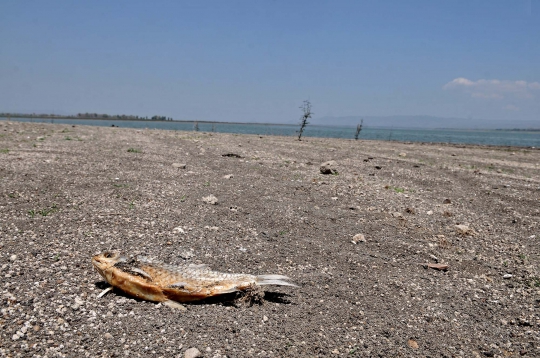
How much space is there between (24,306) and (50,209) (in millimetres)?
3796

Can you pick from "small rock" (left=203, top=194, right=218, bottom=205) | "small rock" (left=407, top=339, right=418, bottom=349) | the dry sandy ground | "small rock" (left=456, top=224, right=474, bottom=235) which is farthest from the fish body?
"small rock" (left=456, top=224, right=474, bottom=235)

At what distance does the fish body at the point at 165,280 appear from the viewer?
4.43 meters

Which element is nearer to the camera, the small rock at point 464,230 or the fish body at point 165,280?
the fish body at point 165,280

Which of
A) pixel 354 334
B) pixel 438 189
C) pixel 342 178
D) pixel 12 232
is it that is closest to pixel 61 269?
pixel 12 232

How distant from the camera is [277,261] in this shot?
5.94 m

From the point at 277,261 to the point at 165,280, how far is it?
6.62 ft

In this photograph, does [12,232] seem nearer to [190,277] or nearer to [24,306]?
[24,306]

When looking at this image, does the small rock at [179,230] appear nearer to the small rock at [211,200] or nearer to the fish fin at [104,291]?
the small rock at [211,200]

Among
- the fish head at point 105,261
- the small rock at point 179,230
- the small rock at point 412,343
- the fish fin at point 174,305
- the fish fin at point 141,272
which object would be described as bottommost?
the small rock at point 412,343

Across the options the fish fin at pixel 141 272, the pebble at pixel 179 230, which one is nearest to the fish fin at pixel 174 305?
the fish fin at pixel 141 272

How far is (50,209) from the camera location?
7.46m

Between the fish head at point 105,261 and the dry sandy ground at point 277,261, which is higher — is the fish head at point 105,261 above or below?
above

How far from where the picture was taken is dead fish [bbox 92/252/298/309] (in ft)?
14.5

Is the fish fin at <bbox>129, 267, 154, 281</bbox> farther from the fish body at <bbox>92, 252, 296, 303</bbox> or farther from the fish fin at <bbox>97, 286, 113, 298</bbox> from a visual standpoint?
the fish fin at <bbox>97, 286, 113, 298</bbox>
